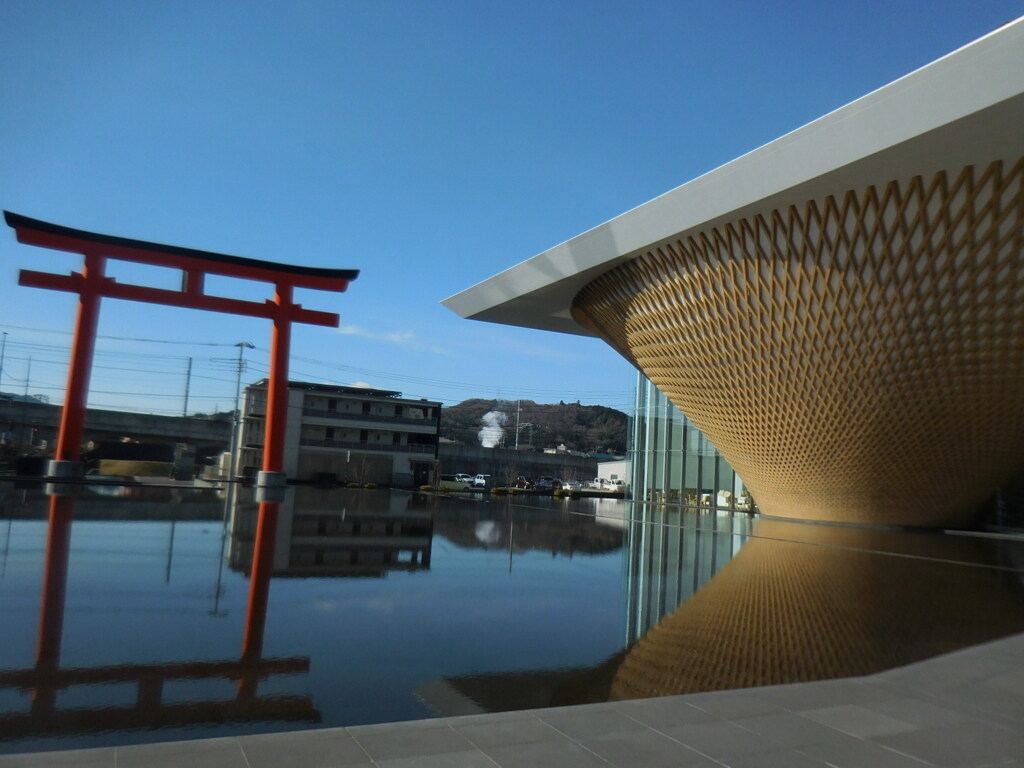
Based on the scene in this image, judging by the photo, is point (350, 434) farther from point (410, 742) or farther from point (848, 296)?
point (410, 742)

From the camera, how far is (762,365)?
68.4 feet

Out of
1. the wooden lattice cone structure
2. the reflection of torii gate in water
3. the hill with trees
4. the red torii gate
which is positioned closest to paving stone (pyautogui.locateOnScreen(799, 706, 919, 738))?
the wooden lattice cone structure

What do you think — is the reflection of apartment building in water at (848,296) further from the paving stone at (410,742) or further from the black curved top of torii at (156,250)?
the paving stone at (410,742)

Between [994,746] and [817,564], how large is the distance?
974 cm

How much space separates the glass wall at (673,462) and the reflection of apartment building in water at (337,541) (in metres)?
18.5

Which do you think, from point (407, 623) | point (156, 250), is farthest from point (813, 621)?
point (156, 250)

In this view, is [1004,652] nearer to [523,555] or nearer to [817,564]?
[817,564]

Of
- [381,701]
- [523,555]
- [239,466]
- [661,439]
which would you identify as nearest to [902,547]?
[523,555]

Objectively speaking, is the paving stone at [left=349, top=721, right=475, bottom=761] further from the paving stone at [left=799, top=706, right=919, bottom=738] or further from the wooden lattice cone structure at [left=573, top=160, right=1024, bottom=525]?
the wooden lattice cone structure at [left=573, top=160, right=1024, bottom=525]

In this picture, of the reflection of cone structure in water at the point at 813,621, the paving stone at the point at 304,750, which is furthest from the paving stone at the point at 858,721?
the paving stone at the point at 304,750

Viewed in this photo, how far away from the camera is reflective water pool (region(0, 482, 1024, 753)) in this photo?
454 cm

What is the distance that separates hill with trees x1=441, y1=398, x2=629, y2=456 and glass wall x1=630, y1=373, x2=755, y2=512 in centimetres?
6366

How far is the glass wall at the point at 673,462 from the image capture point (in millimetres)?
36406

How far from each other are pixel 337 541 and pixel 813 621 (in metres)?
8.43
